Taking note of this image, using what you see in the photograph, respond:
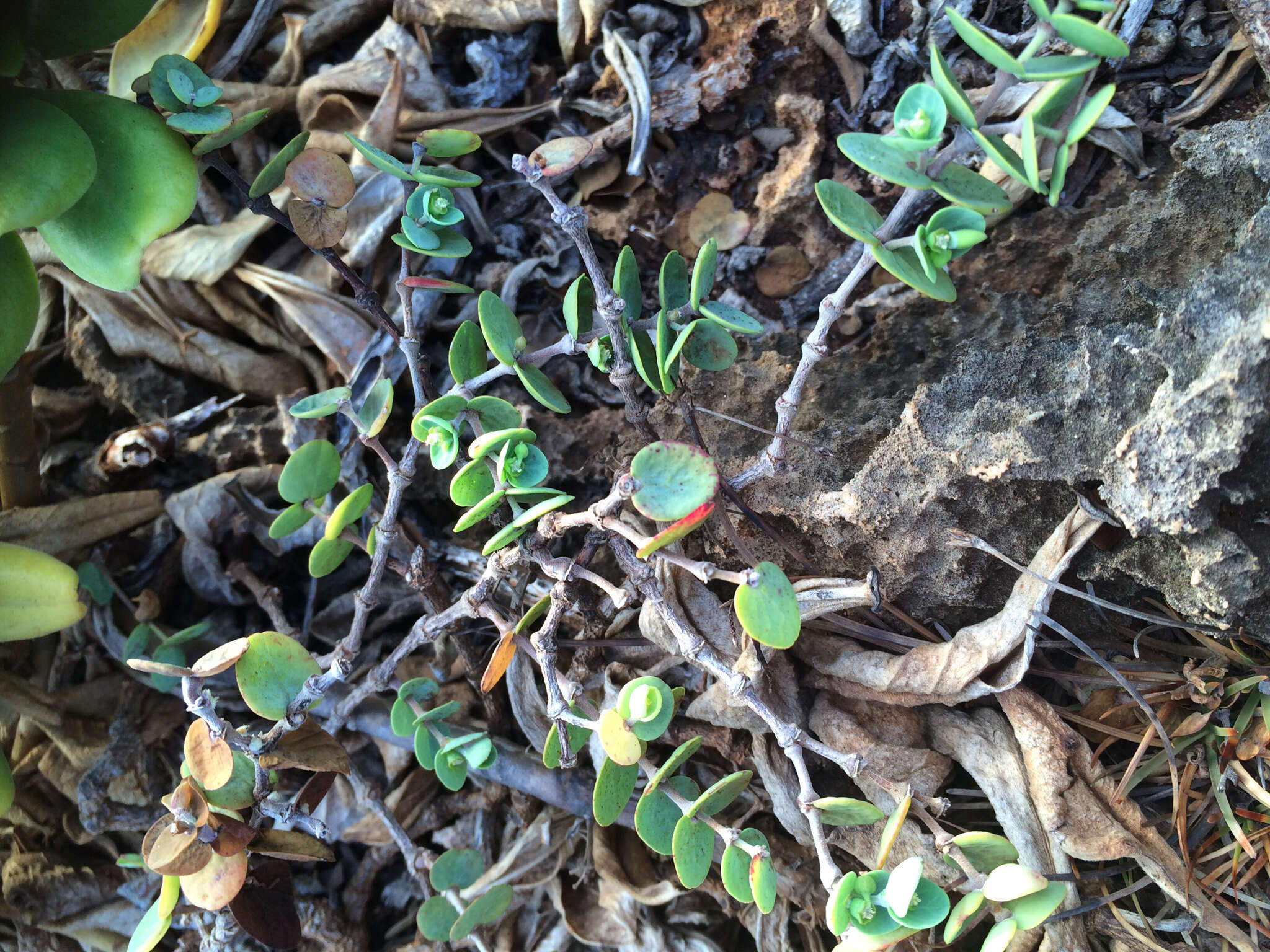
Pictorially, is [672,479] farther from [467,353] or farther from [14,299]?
[14,299]

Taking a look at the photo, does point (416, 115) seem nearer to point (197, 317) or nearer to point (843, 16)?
point (197, 317)

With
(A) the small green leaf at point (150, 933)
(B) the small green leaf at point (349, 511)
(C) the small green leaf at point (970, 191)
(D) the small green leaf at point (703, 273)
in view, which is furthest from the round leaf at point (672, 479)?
(A) the small green leaf at point (150, 933)

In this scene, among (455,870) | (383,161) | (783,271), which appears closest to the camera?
(383,161)

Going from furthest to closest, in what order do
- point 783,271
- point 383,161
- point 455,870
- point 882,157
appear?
point 783,271, point 455,870, point 383,161, point 882,157

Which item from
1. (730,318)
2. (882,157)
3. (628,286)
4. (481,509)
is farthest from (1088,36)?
(481,509)

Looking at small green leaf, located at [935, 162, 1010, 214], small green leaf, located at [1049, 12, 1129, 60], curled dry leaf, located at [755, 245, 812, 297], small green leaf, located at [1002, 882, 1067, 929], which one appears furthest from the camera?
curled dry leaf, located at [755, 245, 812, 297]

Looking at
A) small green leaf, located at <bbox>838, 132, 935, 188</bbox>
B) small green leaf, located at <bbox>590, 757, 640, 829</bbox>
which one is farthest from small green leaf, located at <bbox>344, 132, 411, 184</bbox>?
small green leaf, located at <bbox>590, 757, 640, 829</bbox>

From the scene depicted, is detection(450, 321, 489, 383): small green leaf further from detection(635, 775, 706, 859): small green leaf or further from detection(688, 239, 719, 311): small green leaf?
detection(635, 775, 706, 859): small green leaf
